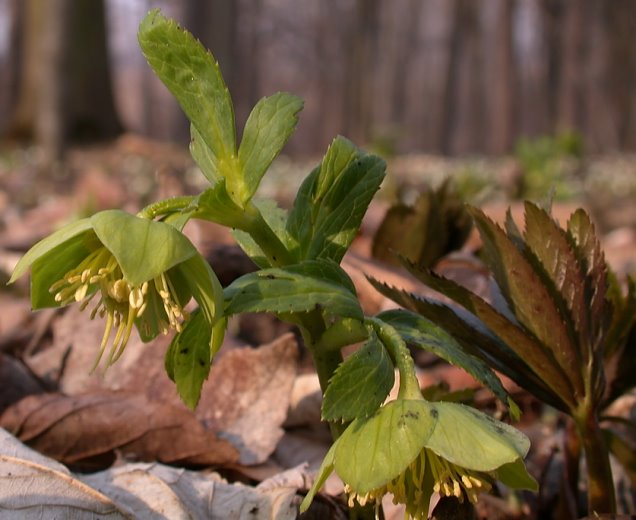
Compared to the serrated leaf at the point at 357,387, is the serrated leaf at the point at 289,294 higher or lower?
higher

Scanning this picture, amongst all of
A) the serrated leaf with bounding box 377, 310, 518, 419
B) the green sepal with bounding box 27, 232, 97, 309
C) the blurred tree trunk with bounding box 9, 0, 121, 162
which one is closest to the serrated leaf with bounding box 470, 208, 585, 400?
the serrated leaf with bounding box 377, 310, 518, 419

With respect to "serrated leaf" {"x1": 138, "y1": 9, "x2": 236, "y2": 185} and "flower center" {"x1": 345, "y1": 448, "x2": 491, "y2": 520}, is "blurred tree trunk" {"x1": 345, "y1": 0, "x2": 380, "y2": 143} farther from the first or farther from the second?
"flower center" {"x1": 345, "y1": 448, "x2": 491, "y2": 520}

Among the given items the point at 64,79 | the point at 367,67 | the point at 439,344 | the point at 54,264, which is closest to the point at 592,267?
the point at 439,344

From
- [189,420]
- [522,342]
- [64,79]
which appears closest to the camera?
[522,342]

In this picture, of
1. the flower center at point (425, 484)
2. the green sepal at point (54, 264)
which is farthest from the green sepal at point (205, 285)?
the flower center at point (425, 484)

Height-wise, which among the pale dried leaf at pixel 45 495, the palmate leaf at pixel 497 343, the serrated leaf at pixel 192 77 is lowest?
the pale dried leaf at pixel 45 495

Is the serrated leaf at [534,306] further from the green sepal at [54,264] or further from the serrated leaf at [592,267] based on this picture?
the green sepal at [54,264]

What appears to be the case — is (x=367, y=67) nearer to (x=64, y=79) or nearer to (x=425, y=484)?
(x=64, y=79)

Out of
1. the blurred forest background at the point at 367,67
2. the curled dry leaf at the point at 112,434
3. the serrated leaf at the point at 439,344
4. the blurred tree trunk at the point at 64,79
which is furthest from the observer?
the blurred forest background at the point at 367,67
